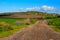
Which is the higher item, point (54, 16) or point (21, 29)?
point (54, 16)

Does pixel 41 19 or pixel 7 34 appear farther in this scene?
pixel 41 19

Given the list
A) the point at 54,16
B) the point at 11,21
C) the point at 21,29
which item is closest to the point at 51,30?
the point at 54,16

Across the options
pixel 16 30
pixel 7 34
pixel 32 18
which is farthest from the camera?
pixel 32 18

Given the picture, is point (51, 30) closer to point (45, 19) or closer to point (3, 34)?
point (45, 19)

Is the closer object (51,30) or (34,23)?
(51,30)

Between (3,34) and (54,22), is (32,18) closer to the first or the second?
(54,22)

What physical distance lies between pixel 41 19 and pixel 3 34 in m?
1.17

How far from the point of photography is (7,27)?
368 cm

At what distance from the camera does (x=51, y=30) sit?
3604mm

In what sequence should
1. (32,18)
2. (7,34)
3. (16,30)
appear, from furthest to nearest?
(32,18)
(16,30)
(7,34)

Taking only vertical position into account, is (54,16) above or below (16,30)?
above

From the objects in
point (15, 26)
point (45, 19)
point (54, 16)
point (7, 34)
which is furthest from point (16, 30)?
point (54, 16)

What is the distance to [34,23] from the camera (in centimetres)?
384

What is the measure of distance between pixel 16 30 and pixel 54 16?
1219mm
